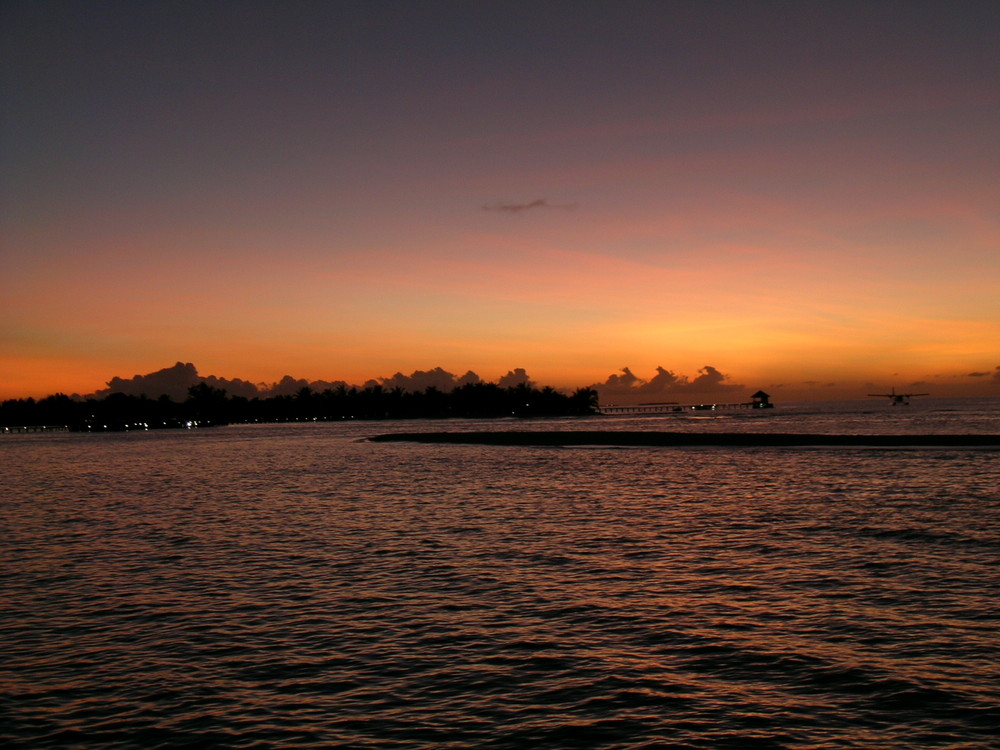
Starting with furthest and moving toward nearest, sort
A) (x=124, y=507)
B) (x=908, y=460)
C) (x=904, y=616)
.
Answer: (x=908, y=460) < (x=124, y=507) < (x=904, y=616)

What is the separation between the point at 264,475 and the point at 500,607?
63.1 meters

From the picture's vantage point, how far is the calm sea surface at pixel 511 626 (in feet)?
47.6

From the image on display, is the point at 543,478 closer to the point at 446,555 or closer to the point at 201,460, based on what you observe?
the point at 446,555

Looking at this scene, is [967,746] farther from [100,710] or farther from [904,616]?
[100,710]

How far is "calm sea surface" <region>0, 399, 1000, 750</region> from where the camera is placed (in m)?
14.5

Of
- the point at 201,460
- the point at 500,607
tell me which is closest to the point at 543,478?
the point at 500,607

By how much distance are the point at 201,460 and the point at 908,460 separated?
87769mm

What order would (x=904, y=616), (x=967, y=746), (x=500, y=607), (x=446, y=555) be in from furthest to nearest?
(x=446, y=555)
(x=500, y=607)
(x=904, y=616)
(x=967, y=746)

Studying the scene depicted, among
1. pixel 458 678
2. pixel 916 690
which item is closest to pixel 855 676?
pixel 916 690

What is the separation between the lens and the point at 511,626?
2112 centimetres

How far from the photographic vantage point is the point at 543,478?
70.4m

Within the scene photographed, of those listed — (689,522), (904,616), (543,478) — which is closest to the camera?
(904,616)

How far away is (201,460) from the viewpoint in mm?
114000

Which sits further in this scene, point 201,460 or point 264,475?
point 201,460
